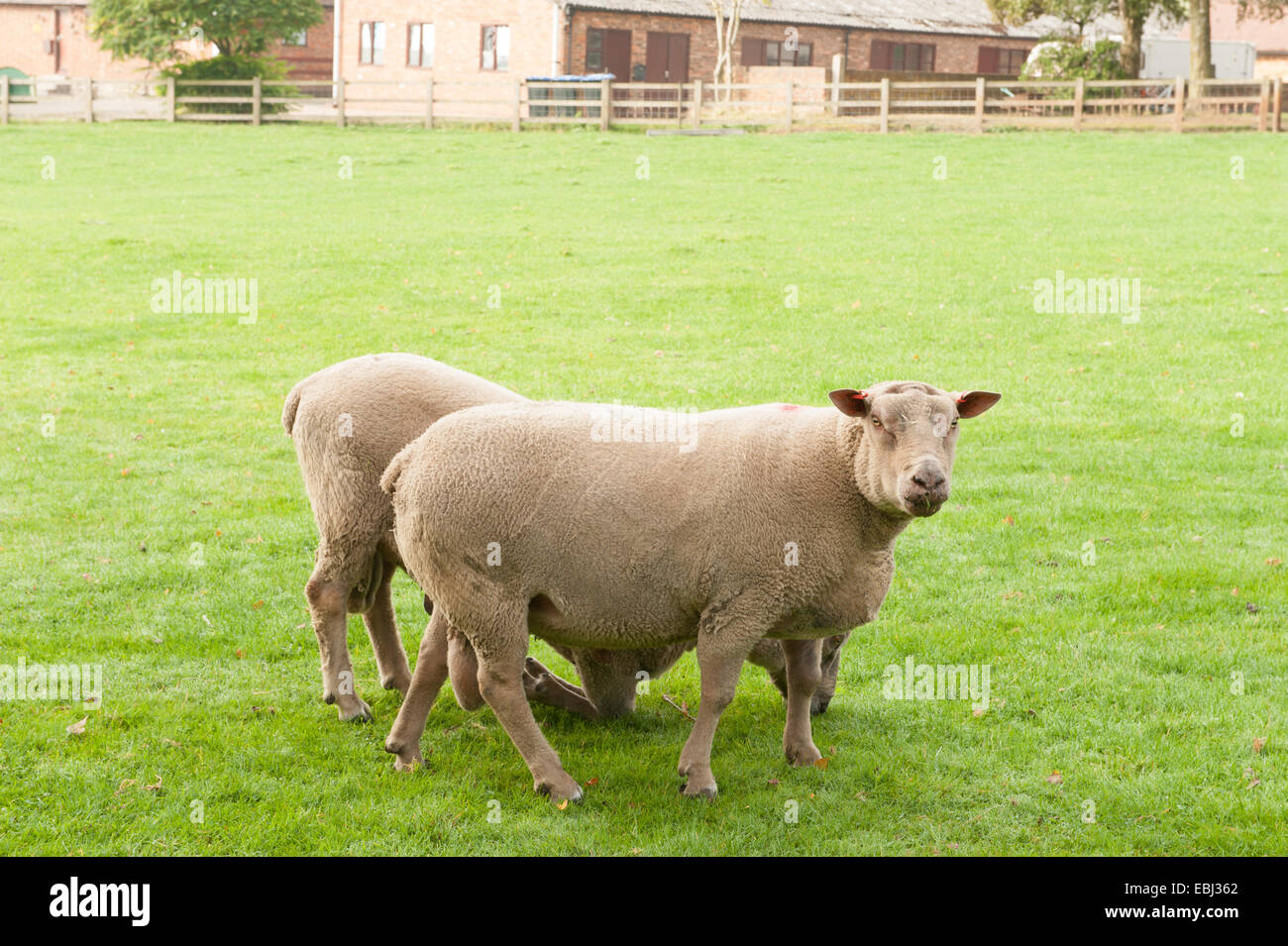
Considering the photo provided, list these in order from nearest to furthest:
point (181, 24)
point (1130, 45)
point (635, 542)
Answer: point (635, 542)
point (1130, 45)
point (181, 24)

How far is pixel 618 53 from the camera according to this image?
1980 inches

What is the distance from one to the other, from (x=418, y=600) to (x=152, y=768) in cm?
283

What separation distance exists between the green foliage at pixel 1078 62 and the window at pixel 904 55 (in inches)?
515

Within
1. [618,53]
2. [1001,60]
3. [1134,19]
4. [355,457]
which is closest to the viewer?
[355,457]

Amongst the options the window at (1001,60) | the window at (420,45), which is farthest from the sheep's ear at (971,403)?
the window at (1001,60)

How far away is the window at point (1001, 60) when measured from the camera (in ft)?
190

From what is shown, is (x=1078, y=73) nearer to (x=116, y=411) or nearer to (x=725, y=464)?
(x=116, y=411)

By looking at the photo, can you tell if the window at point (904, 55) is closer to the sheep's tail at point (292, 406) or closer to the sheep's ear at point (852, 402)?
the sheep's tail at point (292, 406)

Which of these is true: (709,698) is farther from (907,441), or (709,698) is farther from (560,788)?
(907,441)

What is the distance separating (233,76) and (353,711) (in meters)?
39.8

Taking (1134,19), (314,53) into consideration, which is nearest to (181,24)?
(314,53)

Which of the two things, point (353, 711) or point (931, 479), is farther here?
point (353, 711)

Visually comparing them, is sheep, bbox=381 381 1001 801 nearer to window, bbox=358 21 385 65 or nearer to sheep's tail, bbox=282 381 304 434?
sheep's tail, bbox=282 381 304 434

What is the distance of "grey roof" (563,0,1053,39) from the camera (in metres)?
50.5
